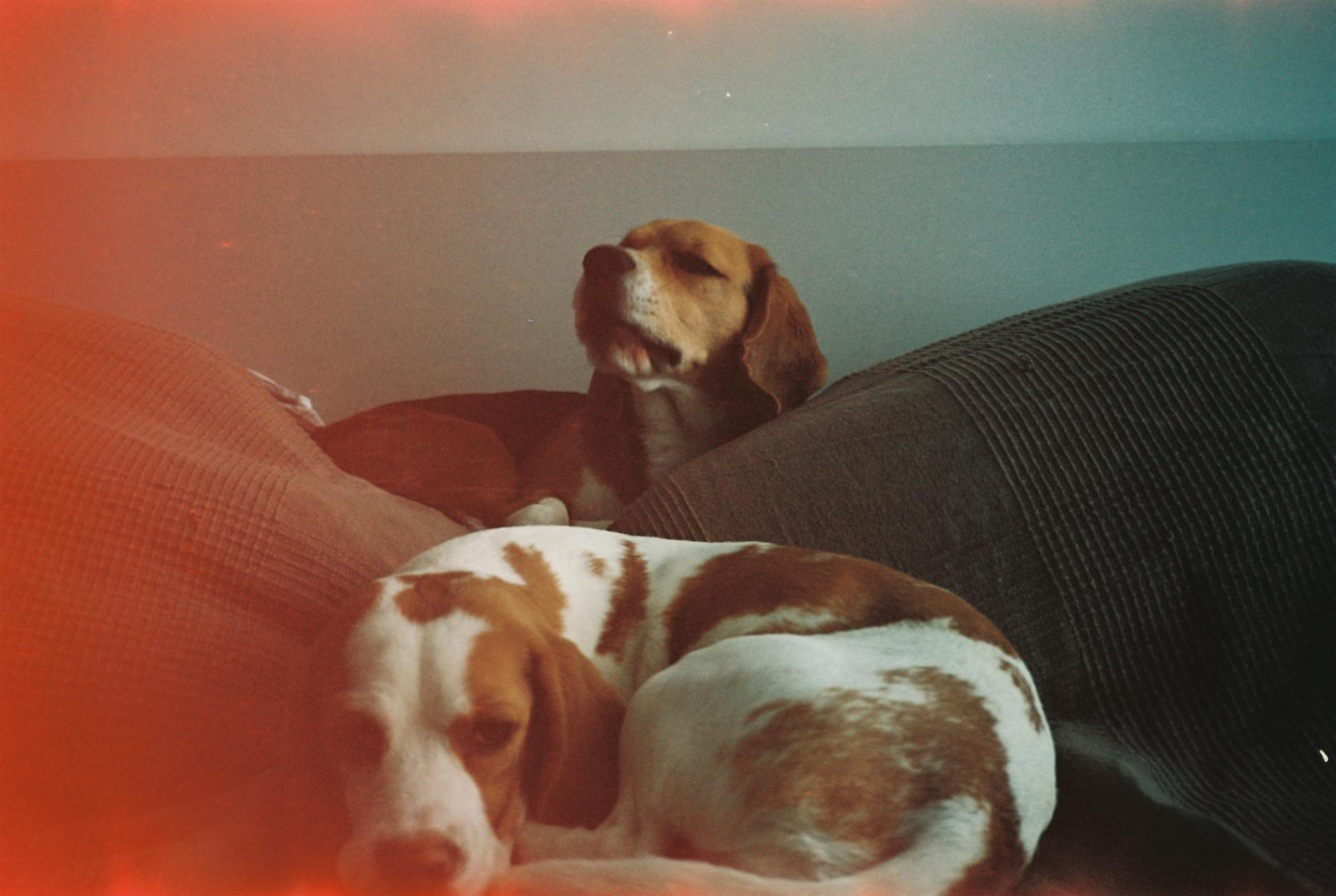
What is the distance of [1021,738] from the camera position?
70 centimetres

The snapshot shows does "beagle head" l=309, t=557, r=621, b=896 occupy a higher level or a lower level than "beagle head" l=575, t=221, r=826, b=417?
lower

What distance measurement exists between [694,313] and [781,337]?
0.15 meters

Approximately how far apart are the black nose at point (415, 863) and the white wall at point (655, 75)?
763 millimetres

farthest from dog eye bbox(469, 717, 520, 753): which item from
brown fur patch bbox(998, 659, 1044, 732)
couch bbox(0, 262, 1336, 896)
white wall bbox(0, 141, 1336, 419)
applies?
white wall bbox(0, 141, 1336, 419)

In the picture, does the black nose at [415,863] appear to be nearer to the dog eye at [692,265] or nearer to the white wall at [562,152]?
the white wall at [562,152]

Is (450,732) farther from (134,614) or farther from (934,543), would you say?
(934,543)

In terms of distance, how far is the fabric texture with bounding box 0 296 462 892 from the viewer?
66 cm

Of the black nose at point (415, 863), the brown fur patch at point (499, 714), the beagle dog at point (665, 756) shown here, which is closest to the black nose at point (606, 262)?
the beagle dog at point (665, 756)

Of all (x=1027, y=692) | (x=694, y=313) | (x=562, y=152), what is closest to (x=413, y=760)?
(x=1027, y=692)

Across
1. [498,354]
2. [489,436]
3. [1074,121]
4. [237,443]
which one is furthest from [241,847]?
[1074,121]

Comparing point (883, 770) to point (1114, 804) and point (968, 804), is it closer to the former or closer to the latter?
point (968, 804)

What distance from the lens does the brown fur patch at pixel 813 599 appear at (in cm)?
79

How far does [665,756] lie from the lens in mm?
625

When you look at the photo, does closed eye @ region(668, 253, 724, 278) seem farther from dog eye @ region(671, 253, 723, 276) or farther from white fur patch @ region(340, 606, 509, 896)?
white fur patch @ region(340, 606, 509, 896)
